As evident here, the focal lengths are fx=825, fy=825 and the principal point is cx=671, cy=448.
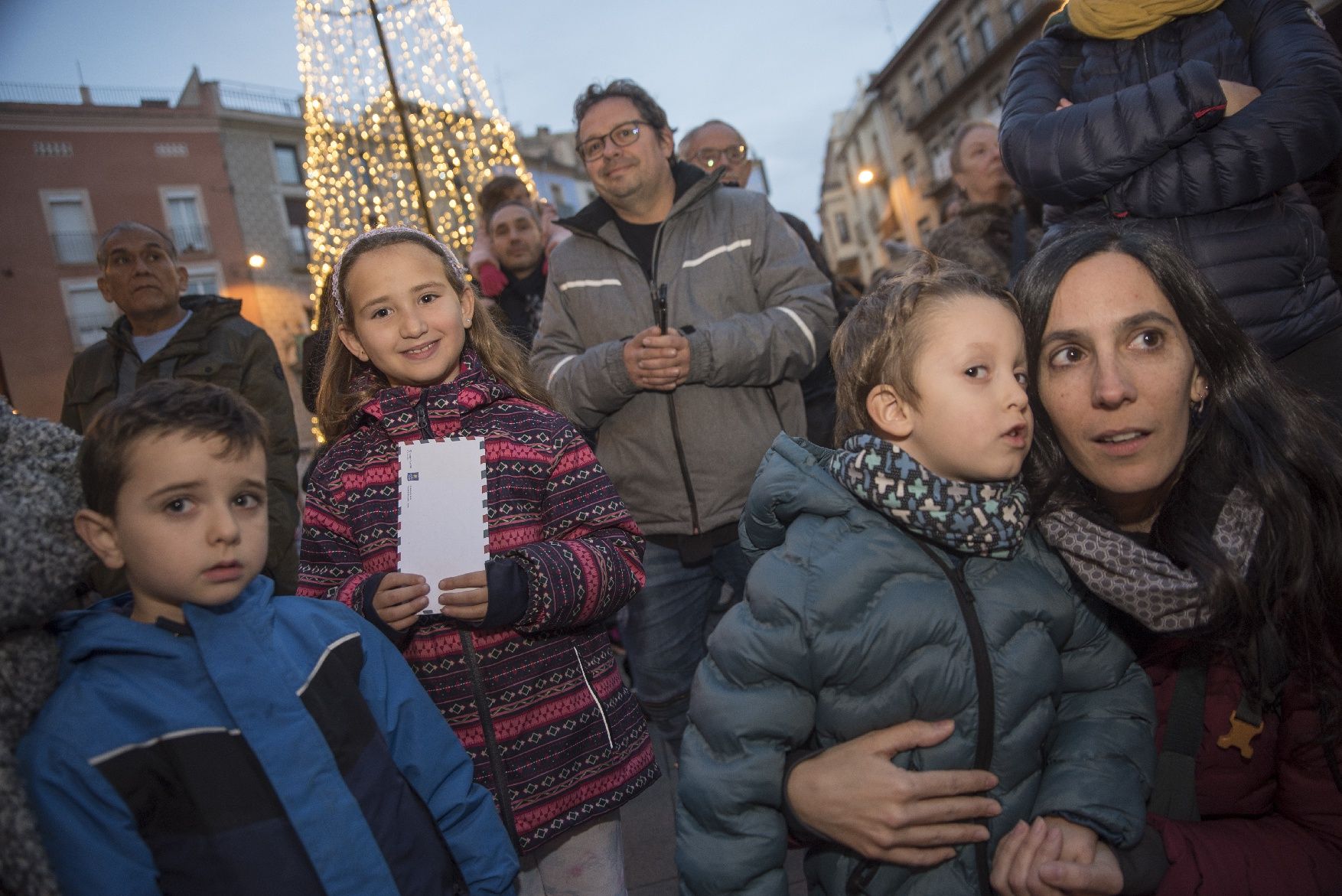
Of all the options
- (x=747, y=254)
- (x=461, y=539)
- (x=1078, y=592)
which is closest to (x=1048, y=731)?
(x=1078, y=592)

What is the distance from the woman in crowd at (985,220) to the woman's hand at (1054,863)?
2771 mm

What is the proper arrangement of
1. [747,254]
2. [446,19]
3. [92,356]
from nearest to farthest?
[747,254] → [92,356] → [446,19]

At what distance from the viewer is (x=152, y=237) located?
3631 mm

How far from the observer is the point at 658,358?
2654 millimetres

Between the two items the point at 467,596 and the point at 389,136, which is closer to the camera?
the point at 467,596

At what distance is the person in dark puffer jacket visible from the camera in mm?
2031

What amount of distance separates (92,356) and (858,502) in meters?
3.46

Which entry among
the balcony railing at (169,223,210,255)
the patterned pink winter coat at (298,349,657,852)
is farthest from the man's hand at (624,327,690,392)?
the balcony railing at (169,223,210,255)

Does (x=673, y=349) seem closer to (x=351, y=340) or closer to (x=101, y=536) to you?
(x=351, y=340)

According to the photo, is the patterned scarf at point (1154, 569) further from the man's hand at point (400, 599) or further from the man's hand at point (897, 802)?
the man's hand at point (400, 599)

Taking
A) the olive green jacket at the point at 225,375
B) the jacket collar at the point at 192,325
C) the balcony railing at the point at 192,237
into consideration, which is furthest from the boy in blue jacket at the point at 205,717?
the balcony railing at the point at 192,237

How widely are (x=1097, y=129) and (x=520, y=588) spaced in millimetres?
1855

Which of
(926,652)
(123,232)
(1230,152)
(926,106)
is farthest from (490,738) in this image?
(926,106)

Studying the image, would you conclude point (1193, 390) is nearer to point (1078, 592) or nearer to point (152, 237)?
Result: point (1078, 592)
